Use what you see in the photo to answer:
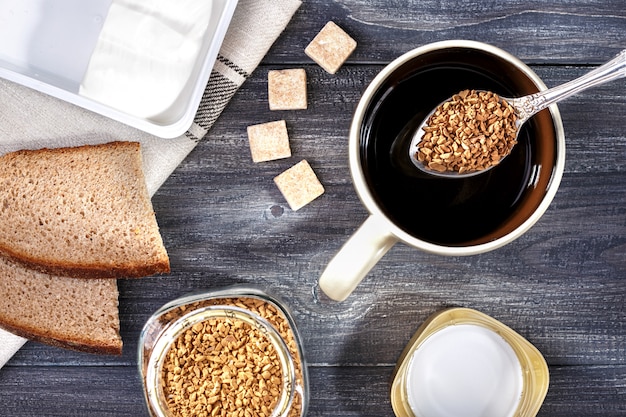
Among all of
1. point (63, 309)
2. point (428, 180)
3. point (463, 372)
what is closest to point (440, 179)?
point (428, 180)

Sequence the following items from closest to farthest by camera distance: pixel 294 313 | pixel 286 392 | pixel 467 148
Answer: pixel 467 148
pixel 286 392
pixel 294 313

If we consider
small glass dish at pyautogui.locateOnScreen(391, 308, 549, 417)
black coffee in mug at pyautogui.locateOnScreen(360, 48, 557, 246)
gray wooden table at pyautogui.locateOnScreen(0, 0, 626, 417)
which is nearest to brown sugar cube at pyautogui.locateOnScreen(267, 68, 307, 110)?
gray wooden table at pyautogui.locateOnScreen(0, 0, 626, 417)

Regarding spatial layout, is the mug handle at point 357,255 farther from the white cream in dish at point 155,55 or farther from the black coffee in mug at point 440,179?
the white cream in dish at point 155,55

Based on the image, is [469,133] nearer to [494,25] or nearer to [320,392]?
[494,25]

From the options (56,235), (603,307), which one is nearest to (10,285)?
(56,235)

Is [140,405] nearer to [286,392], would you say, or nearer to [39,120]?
[286,392]

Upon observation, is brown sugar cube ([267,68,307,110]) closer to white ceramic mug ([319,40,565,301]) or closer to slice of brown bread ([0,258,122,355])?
white ceramic mug ([319,40,565,301])

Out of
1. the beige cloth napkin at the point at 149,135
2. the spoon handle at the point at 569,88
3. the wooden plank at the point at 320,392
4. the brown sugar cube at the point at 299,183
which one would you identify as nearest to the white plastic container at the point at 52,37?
the beige cloth napkin at the point at 149,135
